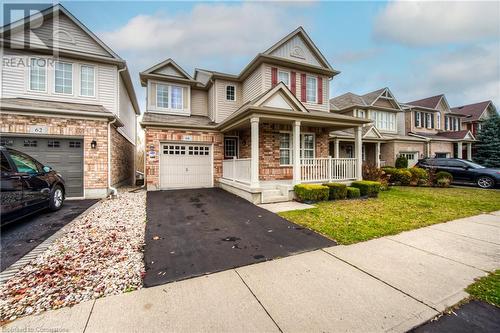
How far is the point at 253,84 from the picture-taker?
38.2ft

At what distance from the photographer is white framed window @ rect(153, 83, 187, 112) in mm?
11820

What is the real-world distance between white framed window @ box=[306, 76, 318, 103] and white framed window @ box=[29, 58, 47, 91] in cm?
1255

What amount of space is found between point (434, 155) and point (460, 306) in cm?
2282

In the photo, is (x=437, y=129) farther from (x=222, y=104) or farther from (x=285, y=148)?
(x=222, y=104)

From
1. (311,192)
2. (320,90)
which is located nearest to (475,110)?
(320,90)

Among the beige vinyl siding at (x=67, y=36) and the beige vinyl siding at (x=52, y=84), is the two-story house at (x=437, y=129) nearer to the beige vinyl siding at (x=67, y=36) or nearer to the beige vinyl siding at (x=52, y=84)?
the beige vinyl siding at (x=52, y=84)

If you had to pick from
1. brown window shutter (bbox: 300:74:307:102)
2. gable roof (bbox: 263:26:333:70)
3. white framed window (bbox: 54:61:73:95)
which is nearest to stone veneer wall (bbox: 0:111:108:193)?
white framed window (bbox: 54:61:73:95)

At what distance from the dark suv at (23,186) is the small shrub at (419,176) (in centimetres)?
1716

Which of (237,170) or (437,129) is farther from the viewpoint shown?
(437,129)

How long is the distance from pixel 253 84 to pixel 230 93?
1.66 meters

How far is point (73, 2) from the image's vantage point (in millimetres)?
9148

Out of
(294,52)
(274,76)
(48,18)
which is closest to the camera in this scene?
(48,18)

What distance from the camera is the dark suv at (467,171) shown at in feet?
38.2

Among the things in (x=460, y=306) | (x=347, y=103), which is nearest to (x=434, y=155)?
(x=347, y=103)
